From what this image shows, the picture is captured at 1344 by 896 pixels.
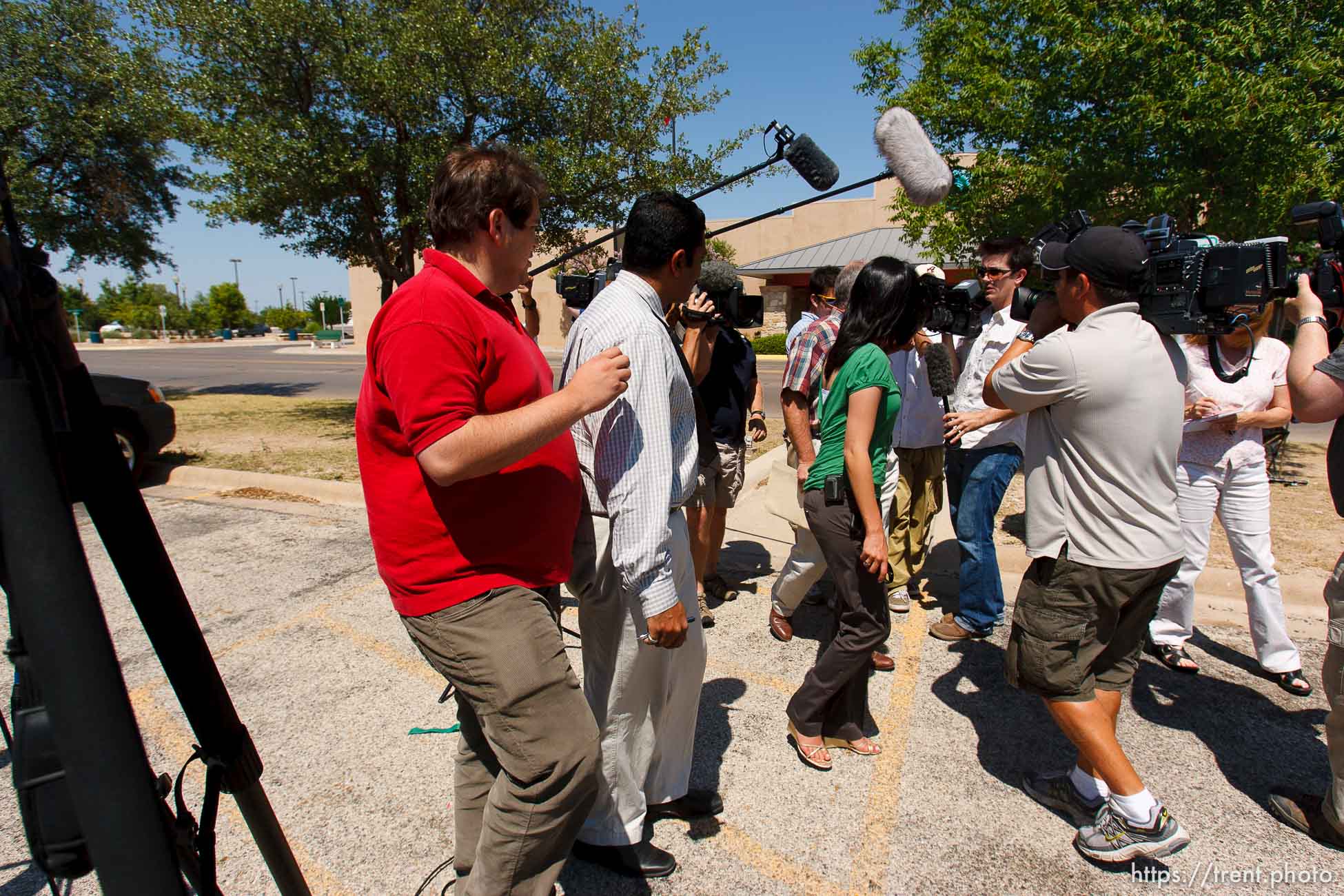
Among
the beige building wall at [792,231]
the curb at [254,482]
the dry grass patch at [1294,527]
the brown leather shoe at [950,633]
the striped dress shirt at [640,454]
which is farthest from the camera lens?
the beige building wall at [792,231]

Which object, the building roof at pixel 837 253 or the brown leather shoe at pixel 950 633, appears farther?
the building roof at pixel 837 253

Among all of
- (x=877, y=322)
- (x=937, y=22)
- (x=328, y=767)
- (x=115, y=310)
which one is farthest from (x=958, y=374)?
(x=115, y=310)

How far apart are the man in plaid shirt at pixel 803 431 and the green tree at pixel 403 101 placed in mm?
6150

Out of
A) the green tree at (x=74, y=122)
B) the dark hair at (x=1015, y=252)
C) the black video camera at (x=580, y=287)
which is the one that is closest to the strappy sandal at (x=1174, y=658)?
the dark hair at (x=1015, y=252)

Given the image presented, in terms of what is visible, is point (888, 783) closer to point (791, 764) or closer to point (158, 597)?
point (791, 764)

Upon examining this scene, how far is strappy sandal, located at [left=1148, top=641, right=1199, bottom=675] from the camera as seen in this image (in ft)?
11.9

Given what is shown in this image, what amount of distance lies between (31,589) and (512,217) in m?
1.47

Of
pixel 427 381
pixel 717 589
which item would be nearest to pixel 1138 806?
pixel 427 381

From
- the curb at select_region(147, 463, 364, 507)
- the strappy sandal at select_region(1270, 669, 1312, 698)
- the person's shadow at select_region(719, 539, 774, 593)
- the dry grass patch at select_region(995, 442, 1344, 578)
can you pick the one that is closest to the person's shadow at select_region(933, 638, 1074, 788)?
the dry grass patch at select_region(995, 442, 1344, 578)

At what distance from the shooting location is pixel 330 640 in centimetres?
399

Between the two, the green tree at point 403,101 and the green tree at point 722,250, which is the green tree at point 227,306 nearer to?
the green tree at point 722,250

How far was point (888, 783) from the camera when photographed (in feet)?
9.39

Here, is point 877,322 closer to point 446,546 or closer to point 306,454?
point 446,546

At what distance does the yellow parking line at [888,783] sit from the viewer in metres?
2.42
